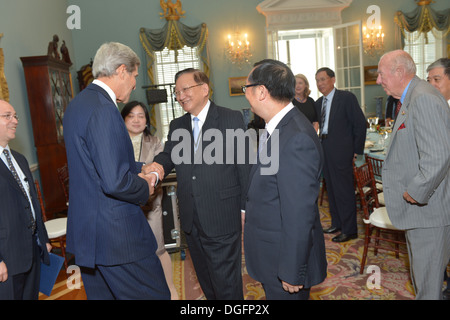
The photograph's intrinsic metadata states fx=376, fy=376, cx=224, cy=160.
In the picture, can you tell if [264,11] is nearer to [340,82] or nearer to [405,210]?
[340,82]

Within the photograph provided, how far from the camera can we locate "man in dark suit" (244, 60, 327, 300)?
5.60 feet

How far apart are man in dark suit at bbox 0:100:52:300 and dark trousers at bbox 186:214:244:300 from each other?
105 cm

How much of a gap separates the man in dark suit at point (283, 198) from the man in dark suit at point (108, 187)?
0.63 meters

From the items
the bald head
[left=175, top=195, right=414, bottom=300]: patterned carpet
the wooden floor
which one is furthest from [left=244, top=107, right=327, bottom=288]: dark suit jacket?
the wooden floor

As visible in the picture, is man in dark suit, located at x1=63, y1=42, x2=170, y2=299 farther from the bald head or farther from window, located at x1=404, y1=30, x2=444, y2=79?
window, located at x1=404, y1=30, x2=444, y2=79

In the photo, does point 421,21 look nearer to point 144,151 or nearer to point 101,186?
point 144,151

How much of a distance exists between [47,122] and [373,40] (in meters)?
7.89

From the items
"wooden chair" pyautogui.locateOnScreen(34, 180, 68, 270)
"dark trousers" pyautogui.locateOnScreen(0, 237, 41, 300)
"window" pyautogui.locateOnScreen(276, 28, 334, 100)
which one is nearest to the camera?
"dark trousers" pyautogui.locateOnScreen(0, 237, 41, 300)

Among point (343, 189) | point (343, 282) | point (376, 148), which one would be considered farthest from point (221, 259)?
point (376, 148)

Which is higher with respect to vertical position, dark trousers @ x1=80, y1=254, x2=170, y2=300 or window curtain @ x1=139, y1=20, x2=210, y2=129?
window curtain @ x1=139, y1=20, x2=210, y2=129

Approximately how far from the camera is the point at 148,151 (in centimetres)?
347

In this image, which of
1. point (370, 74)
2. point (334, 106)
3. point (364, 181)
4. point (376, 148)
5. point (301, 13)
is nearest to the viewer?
point (364, 181)

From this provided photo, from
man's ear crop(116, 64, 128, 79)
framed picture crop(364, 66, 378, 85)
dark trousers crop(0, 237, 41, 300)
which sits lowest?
dark trousers crop(0, 237, 41, 300)
